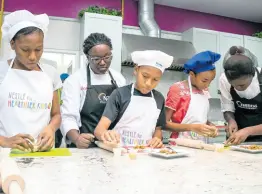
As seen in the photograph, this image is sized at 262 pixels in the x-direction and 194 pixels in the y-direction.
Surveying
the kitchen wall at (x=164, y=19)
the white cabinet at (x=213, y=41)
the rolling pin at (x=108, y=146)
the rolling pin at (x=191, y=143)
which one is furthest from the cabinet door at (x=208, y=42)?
the rolling pin at (x=108, y=146)

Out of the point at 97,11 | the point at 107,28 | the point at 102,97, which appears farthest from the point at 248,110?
the point at 97,11

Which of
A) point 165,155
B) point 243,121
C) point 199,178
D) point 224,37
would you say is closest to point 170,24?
point 224,37

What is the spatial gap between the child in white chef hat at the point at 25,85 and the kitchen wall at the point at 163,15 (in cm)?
246

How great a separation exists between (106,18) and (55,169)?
2.90 meters

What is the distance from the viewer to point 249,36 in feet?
14.6

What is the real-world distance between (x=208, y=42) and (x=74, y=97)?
3062 millimetres

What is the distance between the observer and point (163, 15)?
4.21 metres

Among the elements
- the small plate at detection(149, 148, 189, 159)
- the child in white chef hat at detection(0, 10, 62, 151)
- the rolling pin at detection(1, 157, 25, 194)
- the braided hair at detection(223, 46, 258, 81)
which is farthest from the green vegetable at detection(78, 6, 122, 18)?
the rolling pin at detection(1, 157, 25, 194)

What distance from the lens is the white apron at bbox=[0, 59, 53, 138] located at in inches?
47.9

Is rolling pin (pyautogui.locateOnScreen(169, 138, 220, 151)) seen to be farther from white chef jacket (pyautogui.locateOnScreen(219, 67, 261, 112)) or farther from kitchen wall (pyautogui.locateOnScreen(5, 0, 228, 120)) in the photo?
kitchen wall (pyautogui.locateOnScreen(5, 0, 228, 120))

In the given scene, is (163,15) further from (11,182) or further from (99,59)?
(11,182)

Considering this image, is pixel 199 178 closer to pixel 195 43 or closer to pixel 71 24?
pixel 71 24

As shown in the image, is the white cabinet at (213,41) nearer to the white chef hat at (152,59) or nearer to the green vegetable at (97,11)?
the green vegetable at (97,11)

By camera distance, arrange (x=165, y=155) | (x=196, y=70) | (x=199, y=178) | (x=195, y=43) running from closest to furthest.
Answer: (x=199, y=178), (x=165, y=155), (x=196, y=70), (x=195, y=43)
